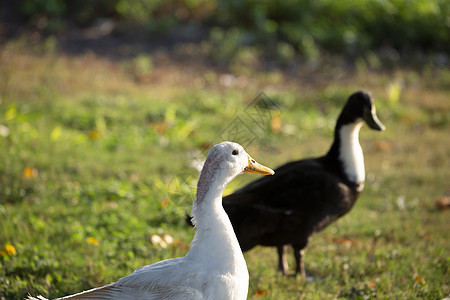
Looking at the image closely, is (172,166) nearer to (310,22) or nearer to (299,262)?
(299,262)

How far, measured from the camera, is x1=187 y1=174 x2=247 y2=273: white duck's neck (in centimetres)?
285

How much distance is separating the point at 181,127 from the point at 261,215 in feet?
12.8

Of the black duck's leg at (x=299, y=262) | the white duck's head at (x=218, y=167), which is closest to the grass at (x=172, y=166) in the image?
the black duck's leg at (x=299, y=262)

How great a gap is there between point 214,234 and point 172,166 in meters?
3.86

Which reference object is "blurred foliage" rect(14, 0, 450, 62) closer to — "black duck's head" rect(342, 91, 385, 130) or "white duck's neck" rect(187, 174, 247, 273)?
"black duck's head" rect(342, 91, 385, 130)

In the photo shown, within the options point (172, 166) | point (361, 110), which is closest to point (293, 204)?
point (361, 110)

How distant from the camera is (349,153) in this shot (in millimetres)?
4414

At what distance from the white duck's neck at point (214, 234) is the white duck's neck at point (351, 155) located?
5.84 feet

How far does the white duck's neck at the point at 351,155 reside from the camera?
436cm

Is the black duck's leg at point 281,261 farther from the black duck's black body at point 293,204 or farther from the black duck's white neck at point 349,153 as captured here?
the black duck's white neck at point 349,153

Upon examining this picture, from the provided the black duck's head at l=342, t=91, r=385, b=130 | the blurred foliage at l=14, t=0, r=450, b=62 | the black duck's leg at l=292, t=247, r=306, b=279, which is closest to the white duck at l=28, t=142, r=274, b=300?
the black duck's leg at l=292, t=247, r=306, b=279

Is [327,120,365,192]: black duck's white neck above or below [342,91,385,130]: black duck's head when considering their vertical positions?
below

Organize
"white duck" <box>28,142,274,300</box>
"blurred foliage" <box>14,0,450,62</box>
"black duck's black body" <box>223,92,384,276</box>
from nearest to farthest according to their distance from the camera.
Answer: "white duck" <box>28,142,274,300</box>, "black duck's black body" <box>223,92,384,276</box>, "blurred foliage" <box>14,0,450,62</box>

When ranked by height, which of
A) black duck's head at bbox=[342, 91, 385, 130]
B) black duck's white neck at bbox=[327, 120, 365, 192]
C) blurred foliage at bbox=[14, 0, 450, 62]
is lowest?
blurred foliage at bbox=[14, 0, 450, 62]
